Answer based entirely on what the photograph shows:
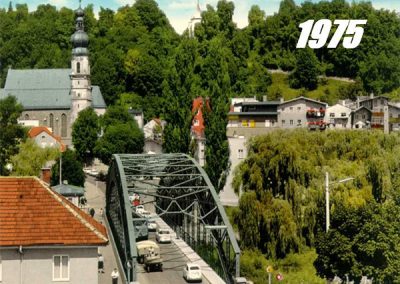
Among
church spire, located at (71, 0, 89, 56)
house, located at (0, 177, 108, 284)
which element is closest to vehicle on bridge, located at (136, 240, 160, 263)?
house, located at (0, 177, 108, 284)

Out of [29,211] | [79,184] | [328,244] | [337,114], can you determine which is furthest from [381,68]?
[29,211]

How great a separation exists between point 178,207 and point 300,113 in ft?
153

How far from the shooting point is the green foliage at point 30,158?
2918 inches

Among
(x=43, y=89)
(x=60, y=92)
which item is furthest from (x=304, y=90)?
(x=43, y=89)

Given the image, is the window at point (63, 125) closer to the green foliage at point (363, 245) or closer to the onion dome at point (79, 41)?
→ the onion dome at point (79, 41)

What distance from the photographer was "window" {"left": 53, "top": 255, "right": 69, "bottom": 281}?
85.8 feet

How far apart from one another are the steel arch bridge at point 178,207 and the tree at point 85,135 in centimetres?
3689

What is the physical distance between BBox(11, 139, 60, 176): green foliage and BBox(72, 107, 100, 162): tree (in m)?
13.3

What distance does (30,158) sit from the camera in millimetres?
76312

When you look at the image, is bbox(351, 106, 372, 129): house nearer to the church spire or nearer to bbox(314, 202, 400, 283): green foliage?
the church spire

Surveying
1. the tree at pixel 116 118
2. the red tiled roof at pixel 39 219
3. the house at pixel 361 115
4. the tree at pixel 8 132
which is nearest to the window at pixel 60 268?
the red tiled roof at pixel 39 219

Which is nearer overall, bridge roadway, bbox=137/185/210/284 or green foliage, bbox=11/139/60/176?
bridge roadway, bbox=137/185/210/284

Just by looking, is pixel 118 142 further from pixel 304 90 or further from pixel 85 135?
pixel 304 90

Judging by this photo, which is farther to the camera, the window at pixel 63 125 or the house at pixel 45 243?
the window at pixel 63 125
